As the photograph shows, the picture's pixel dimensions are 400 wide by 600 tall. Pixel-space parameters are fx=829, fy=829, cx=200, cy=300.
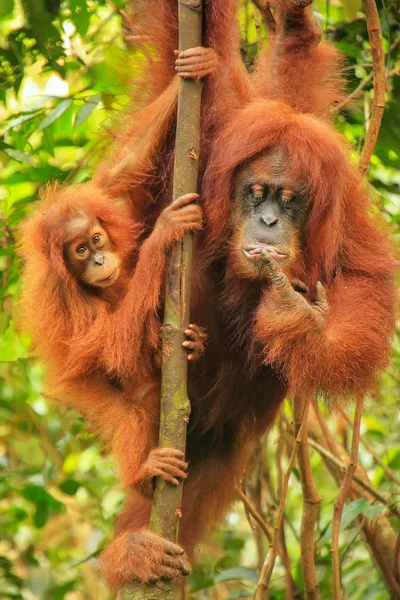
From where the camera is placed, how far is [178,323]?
2.52 metres

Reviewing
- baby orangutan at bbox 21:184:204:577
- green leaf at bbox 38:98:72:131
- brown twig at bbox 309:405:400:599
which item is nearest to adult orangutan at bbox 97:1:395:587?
baby orangutan at bbox 21:184:204:577

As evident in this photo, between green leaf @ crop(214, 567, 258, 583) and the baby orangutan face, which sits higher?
the baby orangutan face

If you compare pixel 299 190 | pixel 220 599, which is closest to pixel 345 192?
pixel 299 190

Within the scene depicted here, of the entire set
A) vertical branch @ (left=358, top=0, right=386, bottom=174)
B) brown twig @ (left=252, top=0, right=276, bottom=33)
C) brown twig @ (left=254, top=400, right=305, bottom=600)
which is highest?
brown twig @ (left=252, top=0, right=276, bottom=33)

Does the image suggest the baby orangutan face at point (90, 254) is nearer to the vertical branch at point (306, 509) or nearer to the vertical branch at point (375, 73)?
the vertical branch at point (306, 509)

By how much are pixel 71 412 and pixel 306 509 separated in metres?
1.40

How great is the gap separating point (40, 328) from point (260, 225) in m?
0.97

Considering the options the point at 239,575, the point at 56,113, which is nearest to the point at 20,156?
the point at 56,113

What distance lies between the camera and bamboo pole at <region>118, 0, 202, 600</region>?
2.47 meters

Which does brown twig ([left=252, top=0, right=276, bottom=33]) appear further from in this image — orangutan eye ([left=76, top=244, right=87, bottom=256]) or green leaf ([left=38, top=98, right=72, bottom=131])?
Result: orangutan eye ([left=76, top=244, right=87, bottom=256])

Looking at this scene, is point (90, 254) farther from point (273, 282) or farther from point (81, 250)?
point (273, 282)

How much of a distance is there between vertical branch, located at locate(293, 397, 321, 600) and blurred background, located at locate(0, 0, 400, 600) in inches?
6.6

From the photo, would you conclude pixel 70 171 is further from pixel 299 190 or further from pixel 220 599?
pixel 220 599

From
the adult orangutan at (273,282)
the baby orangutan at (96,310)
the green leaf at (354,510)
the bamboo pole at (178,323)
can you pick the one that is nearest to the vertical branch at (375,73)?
the adult orangutan at (273,282)
